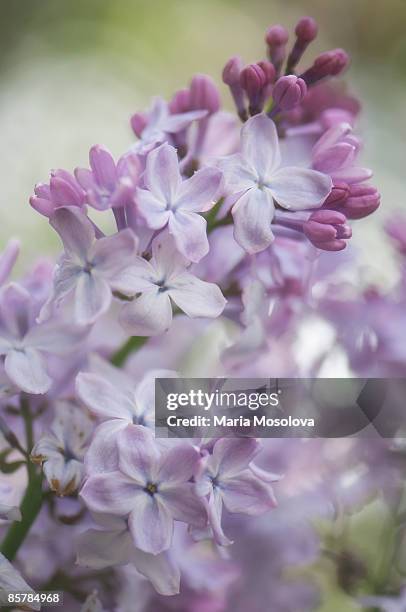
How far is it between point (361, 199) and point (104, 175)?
0.36ft

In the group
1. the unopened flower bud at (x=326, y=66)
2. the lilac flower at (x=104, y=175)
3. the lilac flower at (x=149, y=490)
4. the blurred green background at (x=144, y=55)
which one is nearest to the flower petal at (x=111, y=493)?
the lilac flower at (x=149, y=490)

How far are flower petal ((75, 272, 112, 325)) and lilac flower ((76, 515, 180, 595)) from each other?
0.08 m

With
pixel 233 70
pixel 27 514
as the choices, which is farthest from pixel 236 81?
pixel 27 514

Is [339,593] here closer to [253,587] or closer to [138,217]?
[253,587]

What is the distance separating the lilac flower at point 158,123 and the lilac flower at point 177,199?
0.09ft

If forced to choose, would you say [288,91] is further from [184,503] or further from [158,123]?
[184,503]

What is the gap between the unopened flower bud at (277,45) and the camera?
1.38 ft

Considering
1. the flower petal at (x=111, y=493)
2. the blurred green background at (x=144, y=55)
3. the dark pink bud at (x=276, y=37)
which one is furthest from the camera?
the blurred green background at (x=144, y=55)

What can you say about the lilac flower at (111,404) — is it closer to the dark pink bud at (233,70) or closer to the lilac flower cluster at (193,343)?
the lilac flower cluster at (193,343)

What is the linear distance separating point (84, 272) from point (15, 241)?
62 mm

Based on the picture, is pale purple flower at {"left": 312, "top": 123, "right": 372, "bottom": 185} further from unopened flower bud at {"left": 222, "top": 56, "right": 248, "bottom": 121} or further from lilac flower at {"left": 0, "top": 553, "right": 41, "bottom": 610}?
lilac flower at {"left": 0, "top": 553, "right": 41, "bottom": 610}

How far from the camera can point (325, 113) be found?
438mm

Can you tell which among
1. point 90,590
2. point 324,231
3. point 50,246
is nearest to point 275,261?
point 324,231

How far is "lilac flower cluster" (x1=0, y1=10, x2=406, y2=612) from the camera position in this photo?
333mm
